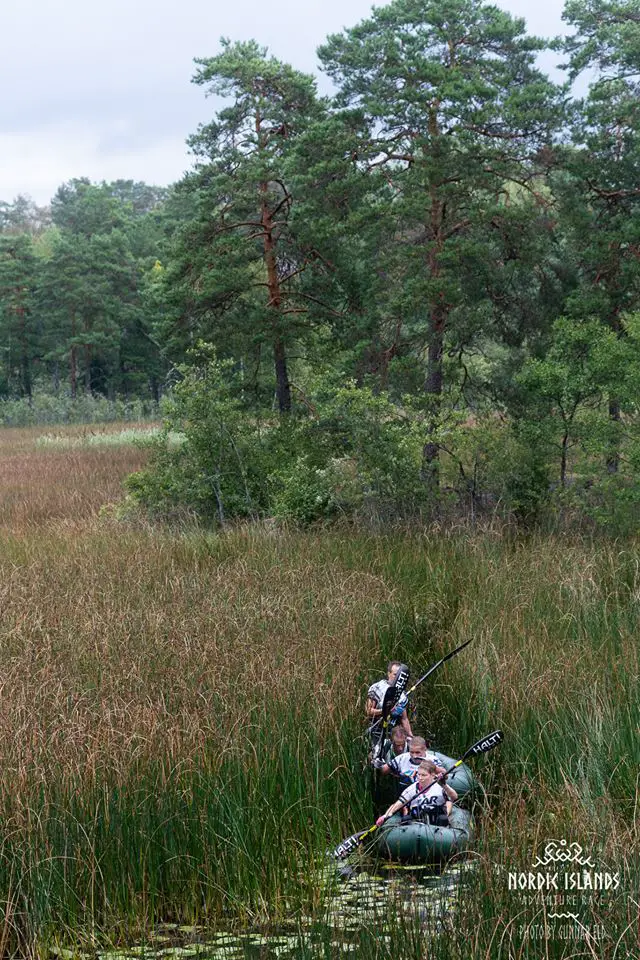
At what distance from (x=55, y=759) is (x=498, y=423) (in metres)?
9.50

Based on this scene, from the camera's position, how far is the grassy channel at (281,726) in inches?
171

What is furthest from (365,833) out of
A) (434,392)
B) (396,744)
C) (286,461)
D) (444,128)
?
(444,128)

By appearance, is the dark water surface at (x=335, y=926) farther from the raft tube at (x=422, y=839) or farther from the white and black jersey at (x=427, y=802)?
the white and black jersey at (x=427, y=802)

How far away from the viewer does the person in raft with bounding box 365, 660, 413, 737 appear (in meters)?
5.88

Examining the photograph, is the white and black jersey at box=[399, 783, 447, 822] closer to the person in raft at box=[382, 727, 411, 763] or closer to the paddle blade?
the paddle blade

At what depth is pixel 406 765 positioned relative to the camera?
5.32m

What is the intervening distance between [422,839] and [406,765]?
19.9 inches

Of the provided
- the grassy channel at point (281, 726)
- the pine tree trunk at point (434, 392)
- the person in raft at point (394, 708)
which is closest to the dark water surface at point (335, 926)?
the grassy channel at point (281, 726)

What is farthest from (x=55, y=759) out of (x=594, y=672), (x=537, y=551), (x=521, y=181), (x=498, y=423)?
(x=521, y=181)

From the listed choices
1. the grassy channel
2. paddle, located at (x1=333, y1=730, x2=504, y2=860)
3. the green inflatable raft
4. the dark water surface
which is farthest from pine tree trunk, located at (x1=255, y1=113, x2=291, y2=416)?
the dark water surface

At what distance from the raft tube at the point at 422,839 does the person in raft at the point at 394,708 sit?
931 mm

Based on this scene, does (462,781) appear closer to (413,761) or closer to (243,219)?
(413,761)

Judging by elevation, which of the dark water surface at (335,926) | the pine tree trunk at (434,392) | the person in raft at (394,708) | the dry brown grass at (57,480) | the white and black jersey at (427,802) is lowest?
the dark water surface at (335,926)

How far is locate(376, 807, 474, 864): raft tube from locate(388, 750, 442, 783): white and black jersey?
31 centimetres
